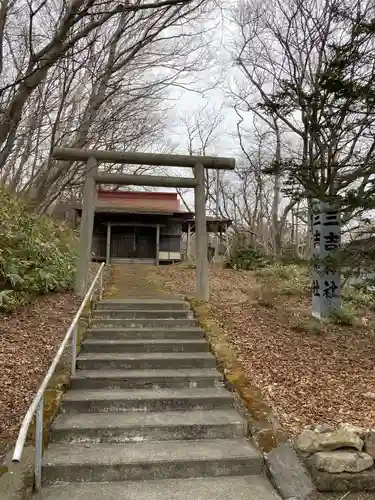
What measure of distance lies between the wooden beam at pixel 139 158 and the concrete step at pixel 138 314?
136 inches

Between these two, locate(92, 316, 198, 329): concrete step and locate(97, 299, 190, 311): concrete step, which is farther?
locate(97, 299, 190, 311): concrete step

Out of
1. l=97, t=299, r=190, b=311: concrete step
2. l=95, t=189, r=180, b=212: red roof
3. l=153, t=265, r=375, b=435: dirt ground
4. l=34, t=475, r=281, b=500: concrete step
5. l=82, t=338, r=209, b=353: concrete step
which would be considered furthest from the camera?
l=95, t=189, r=180, b=212: red roof

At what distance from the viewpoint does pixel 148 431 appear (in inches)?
177

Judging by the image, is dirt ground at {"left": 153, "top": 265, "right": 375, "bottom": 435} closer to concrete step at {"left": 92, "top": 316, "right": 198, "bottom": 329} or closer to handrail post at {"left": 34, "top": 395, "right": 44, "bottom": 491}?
concrete step at {"left": 92, "top": 316, "right": 198, "bottom": 329}

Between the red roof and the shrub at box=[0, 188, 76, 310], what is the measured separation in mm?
12597

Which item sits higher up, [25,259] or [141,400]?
[25,259]

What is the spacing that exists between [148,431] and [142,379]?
3.41 ft

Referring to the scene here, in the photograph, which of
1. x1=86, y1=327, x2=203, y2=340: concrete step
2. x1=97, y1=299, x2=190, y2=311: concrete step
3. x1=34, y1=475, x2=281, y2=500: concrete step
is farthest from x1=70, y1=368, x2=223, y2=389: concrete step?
x1=97, y1=299, x2=190, y2=311: concrete step

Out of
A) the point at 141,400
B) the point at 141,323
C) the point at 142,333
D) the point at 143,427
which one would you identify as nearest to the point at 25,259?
the point at 141,323

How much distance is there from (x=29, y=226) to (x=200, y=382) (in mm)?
6059

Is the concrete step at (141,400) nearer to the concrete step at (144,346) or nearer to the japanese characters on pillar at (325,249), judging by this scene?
Answer: the concrete step at (144,346)

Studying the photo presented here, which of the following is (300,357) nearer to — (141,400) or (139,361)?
(139,361)

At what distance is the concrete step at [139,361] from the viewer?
19.2 ft

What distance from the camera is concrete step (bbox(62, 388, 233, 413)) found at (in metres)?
4.90
